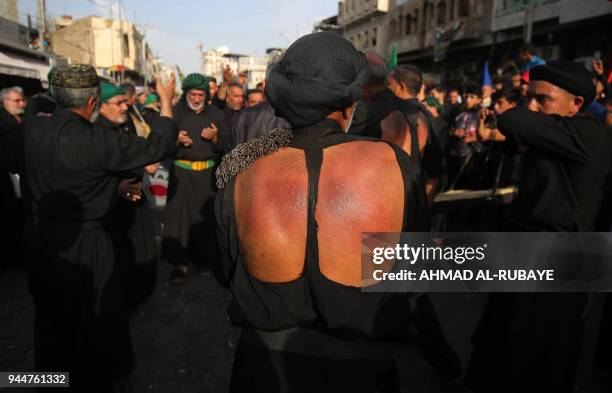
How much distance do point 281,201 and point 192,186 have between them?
384cm

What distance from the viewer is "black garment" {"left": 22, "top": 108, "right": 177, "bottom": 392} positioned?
256 centimetres

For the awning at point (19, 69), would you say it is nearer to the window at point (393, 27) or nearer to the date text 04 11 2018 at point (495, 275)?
the date text 04 11 2018 at point (495, 275)

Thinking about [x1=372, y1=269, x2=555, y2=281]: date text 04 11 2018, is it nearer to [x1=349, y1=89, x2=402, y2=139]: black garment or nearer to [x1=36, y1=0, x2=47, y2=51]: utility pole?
[x1=349, y1=89, x2=402, y2=139]: black garment

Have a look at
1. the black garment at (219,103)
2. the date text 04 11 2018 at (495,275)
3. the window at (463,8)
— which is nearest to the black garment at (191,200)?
the date text 04 11 2018 at (495,275)

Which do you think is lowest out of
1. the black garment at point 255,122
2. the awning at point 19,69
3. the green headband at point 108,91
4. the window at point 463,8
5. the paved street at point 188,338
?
the paved street at point 188,338

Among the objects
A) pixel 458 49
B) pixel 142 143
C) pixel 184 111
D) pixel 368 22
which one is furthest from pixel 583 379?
pixel 368 22

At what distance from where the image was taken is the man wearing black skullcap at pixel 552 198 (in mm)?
2297

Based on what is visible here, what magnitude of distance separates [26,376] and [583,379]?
3904 mm

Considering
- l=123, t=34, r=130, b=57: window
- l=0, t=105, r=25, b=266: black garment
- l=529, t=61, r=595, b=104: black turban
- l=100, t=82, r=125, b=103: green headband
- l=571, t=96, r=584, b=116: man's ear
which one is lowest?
l=0, t=105, r=25, b=266: black garment

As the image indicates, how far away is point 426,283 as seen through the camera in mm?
1677

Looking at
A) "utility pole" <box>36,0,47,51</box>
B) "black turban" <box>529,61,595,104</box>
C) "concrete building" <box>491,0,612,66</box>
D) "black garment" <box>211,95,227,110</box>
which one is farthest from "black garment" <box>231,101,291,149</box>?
"utility pole" <box>36,0,47,51</box>

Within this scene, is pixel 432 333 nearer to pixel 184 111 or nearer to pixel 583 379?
pixel 583 379

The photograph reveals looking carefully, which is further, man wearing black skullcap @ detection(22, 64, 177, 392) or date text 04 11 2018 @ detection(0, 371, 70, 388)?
date text 04 11 2018 @ detection(0, 371, 70, 388)

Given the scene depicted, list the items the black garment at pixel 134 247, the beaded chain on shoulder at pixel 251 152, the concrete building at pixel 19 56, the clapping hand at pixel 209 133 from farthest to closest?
the concrete building at pixel 19 56
the clapping hand at pixel 209 133
the black garment at pixel 134 247
the beaded chain on shoulder at pixel 251 152
